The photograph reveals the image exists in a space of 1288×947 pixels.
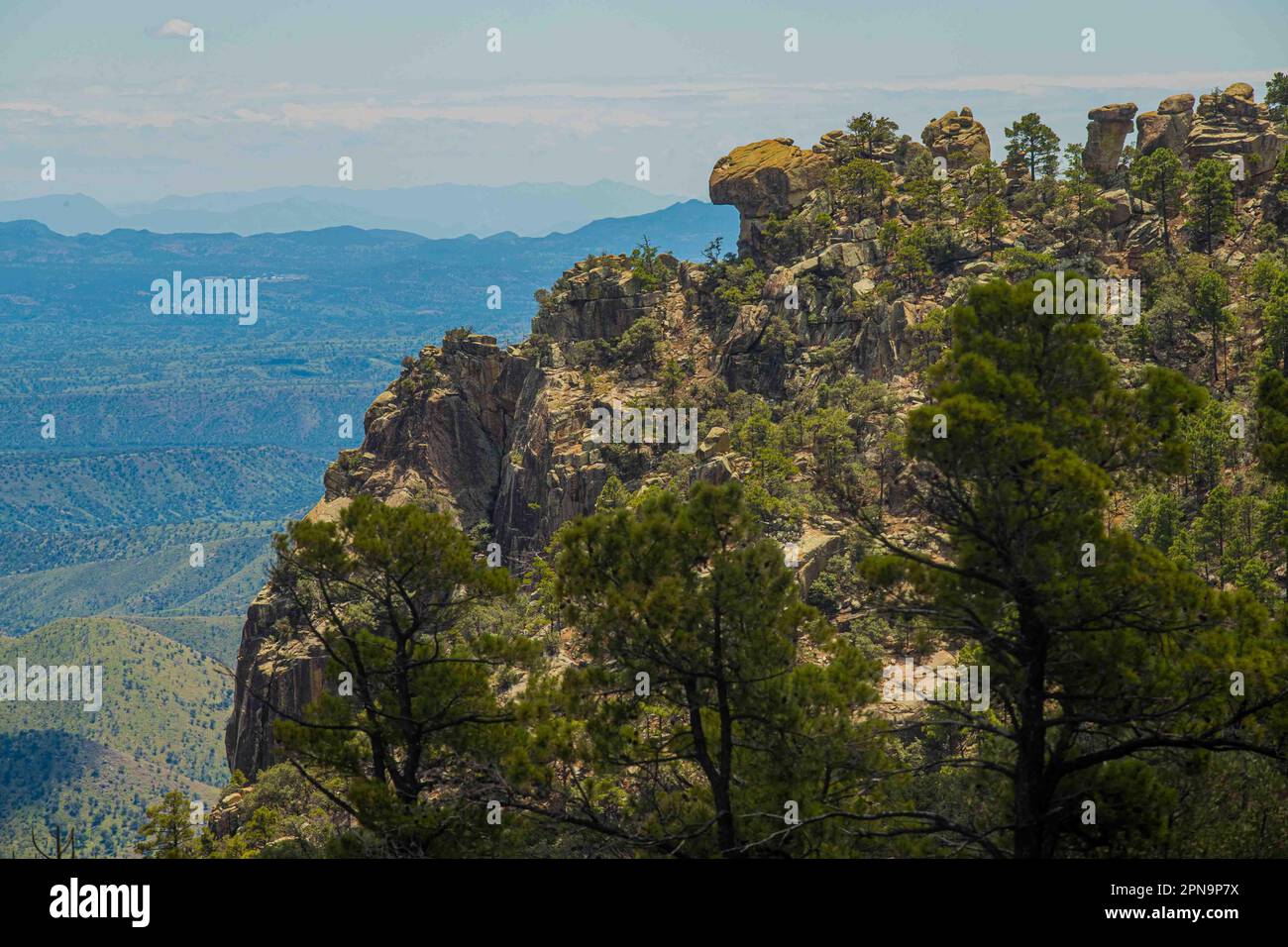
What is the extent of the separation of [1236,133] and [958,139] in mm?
17174

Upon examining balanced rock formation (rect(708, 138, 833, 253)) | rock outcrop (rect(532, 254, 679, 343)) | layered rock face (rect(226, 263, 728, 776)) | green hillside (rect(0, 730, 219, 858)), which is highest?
balanced rock formation (rect(708, 138, 833, 253))

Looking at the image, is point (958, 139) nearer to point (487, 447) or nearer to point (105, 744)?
point (487, 447)

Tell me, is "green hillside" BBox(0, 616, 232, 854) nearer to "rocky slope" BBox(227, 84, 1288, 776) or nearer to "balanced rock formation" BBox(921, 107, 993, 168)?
"rocky slope" BBox(227, 84, 1288, 776)

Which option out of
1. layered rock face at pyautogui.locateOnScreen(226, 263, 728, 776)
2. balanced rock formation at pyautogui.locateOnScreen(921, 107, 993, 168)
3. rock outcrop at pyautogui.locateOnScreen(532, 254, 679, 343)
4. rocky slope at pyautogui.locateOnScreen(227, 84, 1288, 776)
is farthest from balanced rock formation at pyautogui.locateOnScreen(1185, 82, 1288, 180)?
rock outcrop at pyautogui.locateOnScreen(532, 254, 679, 343)

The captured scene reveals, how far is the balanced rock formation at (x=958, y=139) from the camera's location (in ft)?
269

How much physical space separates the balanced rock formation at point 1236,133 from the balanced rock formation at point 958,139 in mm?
12899

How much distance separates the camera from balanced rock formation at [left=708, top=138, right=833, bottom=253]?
8206cm

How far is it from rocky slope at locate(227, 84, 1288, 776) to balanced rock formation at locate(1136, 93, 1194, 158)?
11cm

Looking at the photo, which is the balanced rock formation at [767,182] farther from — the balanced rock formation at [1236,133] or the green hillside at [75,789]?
the green hillside at [75,789]

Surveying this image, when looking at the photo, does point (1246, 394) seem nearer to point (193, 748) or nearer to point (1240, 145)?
point (1240, 145)

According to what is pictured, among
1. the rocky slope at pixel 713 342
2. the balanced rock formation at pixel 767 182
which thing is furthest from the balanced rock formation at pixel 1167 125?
the balanced rock formation at pixel 767 182
